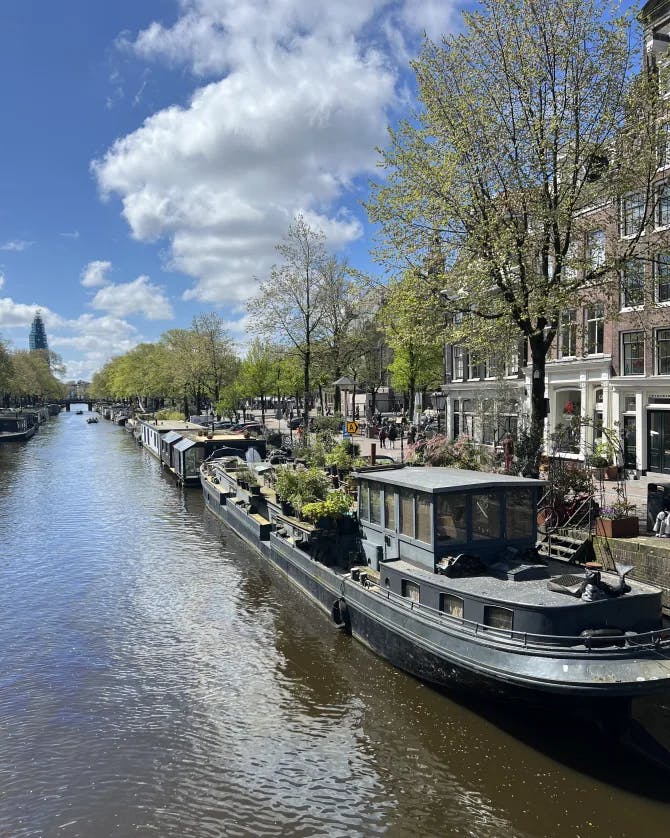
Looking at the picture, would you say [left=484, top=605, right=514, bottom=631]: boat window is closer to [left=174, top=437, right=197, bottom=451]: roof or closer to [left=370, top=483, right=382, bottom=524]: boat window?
[left=370, top=483, right=382, bottom=524]: boat window

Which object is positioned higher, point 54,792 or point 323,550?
point 323,550

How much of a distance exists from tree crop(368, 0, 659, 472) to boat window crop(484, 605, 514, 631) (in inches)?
395

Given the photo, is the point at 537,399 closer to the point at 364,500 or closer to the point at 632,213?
the point at 364,500

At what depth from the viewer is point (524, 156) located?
1938 cm

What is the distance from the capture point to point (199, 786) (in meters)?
9.56

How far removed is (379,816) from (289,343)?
3446 cm

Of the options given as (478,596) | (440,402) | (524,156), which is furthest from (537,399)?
(440,402)

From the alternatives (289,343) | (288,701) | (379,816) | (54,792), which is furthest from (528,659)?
(289,343)

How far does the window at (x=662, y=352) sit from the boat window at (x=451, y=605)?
19.1 meters

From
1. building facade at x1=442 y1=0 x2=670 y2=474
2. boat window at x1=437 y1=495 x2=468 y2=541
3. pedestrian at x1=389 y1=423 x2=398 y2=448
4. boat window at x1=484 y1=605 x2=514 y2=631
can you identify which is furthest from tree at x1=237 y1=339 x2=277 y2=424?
boat window at x1=484 y1=605 x2=514 y2=631

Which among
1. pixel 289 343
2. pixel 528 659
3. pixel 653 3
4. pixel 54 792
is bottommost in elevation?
pixel 54 792

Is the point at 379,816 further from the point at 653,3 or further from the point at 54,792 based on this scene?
the point at 653,3

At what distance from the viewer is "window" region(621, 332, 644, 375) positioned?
→ 27047 millimetres

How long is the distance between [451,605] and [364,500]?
4349mm
